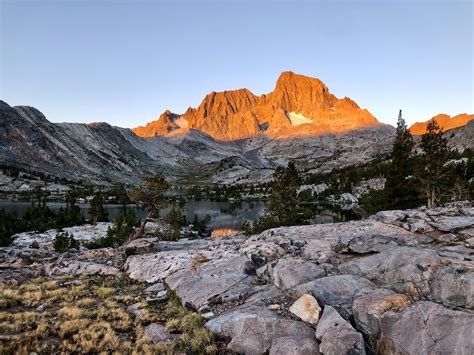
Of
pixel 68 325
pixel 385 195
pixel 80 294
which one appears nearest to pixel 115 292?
pixel 80 294

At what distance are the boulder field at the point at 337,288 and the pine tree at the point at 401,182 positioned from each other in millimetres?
33993

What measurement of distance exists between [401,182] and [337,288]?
168 feet

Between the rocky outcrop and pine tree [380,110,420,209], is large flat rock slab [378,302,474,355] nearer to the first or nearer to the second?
the rocky outcrop

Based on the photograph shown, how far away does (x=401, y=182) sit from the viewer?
57875mm

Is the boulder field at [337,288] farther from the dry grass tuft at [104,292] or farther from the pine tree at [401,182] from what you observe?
the pine tree at [401,182]

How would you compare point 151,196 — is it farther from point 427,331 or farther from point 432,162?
point 432,162

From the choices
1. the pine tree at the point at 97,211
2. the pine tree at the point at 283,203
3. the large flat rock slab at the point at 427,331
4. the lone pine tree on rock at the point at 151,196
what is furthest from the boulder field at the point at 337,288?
the pine tree at the point at 97,211

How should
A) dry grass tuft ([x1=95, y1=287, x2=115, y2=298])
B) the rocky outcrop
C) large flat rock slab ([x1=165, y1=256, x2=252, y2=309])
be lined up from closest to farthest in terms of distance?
the rocky outcrop → large flat rock slab ([x1=165, y1=256, x2=252, y2=309]) → dry grass tuft ([x1=95, y1=287, x2=115, y2=298])

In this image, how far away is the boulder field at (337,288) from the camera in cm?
1061

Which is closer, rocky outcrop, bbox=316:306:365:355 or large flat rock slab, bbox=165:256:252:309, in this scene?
rocky outcrop, bbox=316:306:365:355

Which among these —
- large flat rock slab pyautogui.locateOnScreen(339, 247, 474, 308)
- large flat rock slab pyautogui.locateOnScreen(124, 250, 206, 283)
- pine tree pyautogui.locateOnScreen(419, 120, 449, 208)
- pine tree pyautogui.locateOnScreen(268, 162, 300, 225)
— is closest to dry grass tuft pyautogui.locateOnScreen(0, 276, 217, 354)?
large flat rock slab pyautogui.locateOnScreen(124, 250, 206, 283)

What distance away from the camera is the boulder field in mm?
10609

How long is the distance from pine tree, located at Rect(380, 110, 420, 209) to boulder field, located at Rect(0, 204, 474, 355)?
112 ft

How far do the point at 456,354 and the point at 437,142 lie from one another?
5188cm
